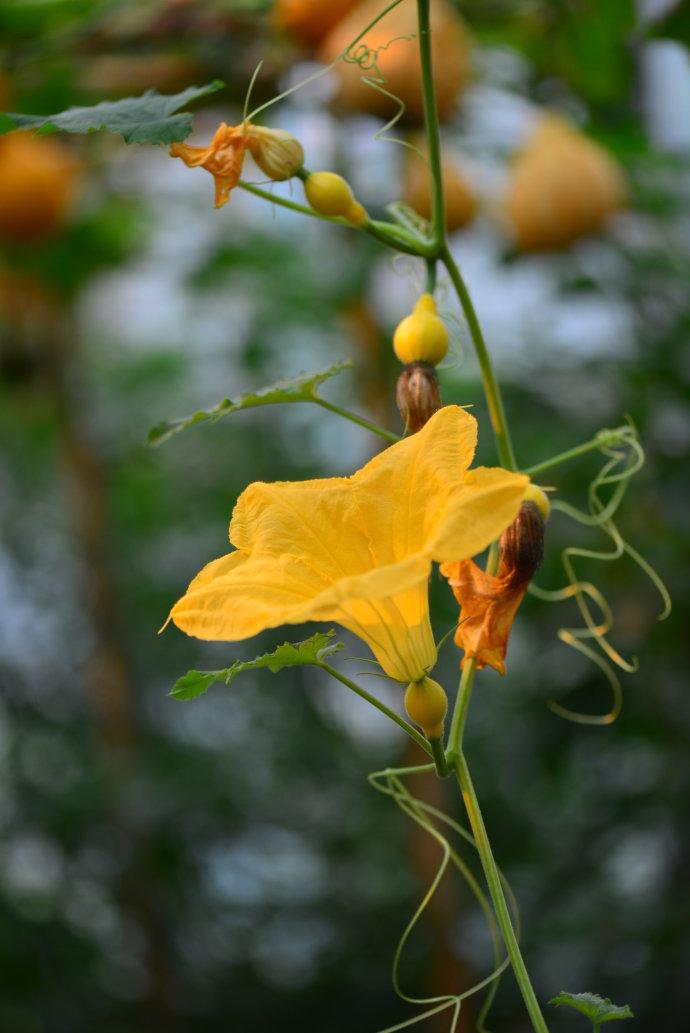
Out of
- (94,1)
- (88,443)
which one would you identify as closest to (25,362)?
(88,443)

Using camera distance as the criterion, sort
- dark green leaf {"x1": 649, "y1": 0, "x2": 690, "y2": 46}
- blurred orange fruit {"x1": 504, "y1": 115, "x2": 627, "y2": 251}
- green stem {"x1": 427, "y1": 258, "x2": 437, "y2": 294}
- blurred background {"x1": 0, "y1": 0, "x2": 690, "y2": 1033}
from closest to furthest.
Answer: green stem {"x1": 427, "y1": 258, "x2": 437, "y2": 294} → dark green leaf {"x1": 649, "y1": 0, "x2": 690, "y2": 46} → blurred background {"x1": 0, "y1": 0, "x2": 690, "y2": 1033} → blurred orange fruit {"x1": 504, "y1": 115, "x2": 627, "y2": 251}

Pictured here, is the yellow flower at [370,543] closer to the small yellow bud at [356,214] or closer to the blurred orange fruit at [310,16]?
the small yellow bud at [356,214]

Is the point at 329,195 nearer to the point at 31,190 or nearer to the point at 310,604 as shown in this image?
the point at 310,604

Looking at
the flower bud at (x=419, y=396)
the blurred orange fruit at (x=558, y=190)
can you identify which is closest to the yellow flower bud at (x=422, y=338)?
the flower bud at (x=419, y=396)

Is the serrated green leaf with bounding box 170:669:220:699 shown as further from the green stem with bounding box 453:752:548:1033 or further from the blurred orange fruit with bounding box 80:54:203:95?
the blurred orange fruit with bounding box 80:54:203:95

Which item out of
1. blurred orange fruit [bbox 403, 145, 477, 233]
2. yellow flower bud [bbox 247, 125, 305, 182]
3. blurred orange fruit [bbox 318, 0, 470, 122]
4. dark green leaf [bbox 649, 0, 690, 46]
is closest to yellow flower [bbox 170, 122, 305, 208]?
yellow flower bud [bbox 247, 125, 305, 182]

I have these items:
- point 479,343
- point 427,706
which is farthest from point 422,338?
point 427,706
